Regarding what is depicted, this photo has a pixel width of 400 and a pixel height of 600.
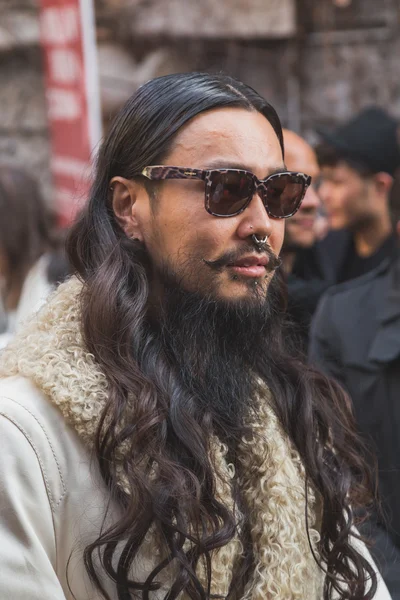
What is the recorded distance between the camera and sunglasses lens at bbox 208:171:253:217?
1.91 metres

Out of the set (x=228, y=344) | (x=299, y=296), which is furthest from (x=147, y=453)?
(x=299, y=296)

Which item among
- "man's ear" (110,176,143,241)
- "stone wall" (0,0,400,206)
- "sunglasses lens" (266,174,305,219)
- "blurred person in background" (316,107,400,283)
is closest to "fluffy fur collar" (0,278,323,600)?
"man's ear" (110,176,143,241)

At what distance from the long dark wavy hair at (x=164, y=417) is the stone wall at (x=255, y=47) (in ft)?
16.4

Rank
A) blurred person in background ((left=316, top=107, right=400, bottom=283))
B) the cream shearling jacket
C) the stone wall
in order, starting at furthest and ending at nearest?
the stone wall
blurred person in background ((left=316, top=107, right=400, bottom=283))
the cream shearling jacket

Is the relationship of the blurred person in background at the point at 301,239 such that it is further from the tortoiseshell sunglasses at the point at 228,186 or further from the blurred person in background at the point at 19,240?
the tortoiseshell sunglasses at the point at 228,186

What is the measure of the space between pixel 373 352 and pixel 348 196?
196cm

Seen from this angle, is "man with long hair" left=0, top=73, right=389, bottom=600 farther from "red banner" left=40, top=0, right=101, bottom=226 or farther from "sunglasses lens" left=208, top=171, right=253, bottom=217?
"red banner" left=40, top=0, right=101, bottom=226

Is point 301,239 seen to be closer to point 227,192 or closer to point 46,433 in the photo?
point 227,192

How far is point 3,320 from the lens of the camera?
4047 mm

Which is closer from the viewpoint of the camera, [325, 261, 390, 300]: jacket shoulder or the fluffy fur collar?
the fluffy fur collar

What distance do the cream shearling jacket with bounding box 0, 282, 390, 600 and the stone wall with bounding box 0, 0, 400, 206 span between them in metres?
5.42

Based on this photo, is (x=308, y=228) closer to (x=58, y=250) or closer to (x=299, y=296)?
(x=299, y=296)

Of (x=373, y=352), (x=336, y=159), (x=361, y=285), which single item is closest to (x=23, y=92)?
(x=336, y=159)

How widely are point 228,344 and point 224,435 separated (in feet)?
0.78
